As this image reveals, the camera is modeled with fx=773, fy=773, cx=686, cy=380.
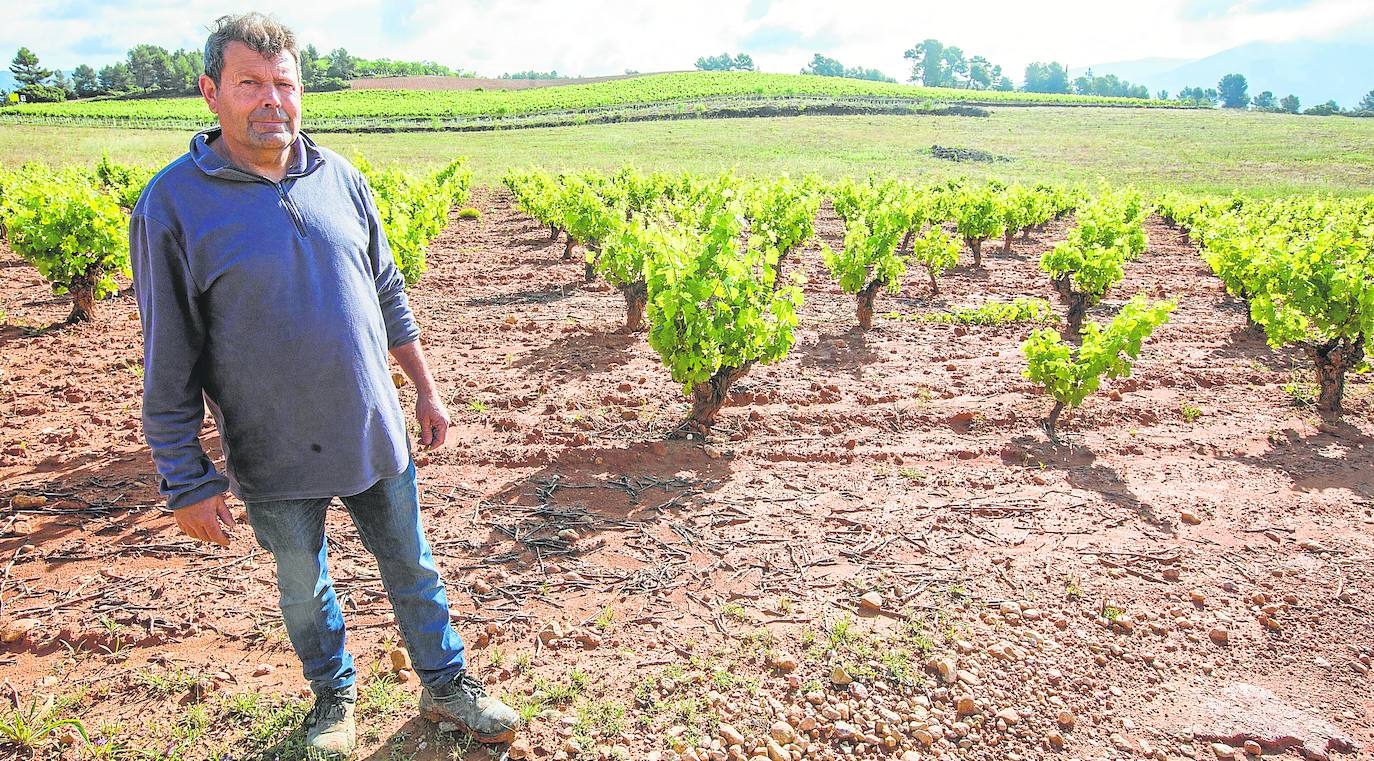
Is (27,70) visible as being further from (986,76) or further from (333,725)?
(986,76)

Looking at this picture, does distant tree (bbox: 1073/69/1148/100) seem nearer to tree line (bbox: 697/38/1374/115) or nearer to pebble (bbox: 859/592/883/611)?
tree line (bbox: 697/38/1374/115)

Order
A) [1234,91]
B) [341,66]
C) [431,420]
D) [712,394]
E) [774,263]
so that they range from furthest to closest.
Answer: [1234,91] < [341,66] < [774,263] < [712,394] < [431,420]

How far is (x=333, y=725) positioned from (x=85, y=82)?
89956 millimetres

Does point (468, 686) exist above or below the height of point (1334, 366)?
below

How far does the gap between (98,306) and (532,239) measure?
7.26m

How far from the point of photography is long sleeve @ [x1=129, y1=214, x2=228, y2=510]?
6.92ft

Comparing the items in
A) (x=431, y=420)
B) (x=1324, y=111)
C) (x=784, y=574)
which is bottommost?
(x=784, y=574)

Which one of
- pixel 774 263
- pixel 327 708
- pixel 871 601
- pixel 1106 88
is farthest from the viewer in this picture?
pixel 1106 88

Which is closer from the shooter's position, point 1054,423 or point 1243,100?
point 1054,423

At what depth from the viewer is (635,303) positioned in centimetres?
829

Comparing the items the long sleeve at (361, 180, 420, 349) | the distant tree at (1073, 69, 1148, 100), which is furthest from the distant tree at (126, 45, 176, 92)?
the distant tree at (1073, 69, 1148, 100)

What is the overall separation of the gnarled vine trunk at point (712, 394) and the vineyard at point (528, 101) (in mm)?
50858

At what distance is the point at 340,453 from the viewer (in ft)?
7.81

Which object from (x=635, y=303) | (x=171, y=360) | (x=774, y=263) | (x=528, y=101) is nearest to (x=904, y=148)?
(x=528, y=101)
